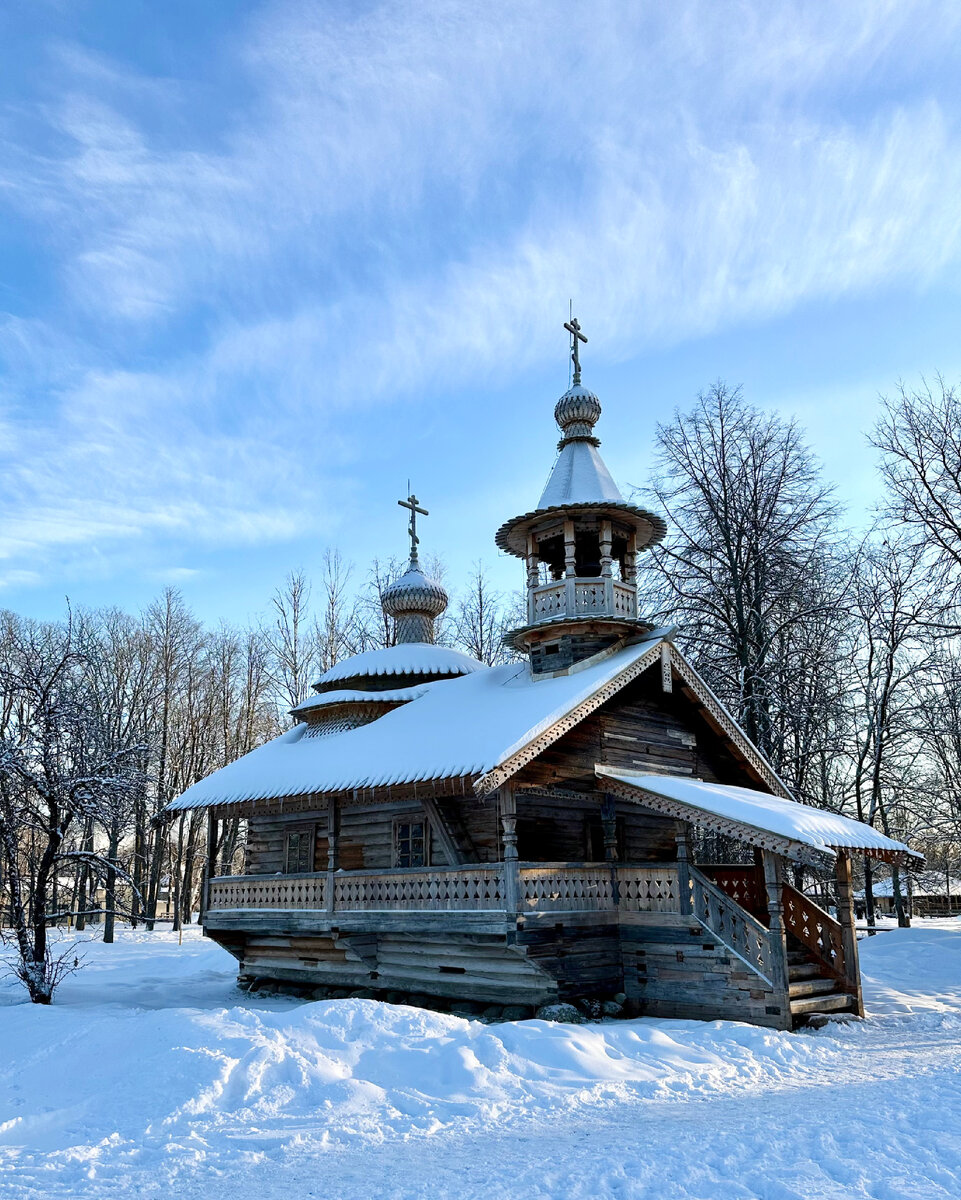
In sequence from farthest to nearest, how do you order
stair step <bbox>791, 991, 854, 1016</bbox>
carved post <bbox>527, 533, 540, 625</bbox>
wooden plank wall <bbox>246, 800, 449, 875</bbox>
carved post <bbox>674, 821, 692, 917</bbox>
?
carved post <bbox>527, 533, 540, 625</bbox>
wooden plank wall <bbox>246, 800, 449, 875</bbox>
carved post <bbox>674, 821, 692, 917</bbox>
stair step <bbox>791, 991, 854, 1016</bbox>

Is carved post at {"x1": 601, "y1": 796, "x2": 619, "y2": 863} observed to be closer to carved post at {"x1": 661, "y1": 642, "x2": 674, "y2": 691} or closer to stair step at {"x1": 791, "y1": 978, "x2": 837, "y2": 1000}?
carved post at {"x1": 661, "y1": 642, "x2": 674, "y2": 691}

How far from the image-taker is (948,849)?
30484mm

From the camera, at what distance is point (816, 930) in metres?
15.8

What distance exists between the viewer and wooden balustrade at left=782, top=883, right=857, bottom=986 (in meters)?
15.1

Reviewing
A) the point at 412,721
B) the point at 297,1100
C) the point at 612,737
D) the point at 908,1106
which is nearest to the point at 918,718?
the point at 612,737

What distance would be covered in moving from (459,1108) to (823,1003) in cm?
758

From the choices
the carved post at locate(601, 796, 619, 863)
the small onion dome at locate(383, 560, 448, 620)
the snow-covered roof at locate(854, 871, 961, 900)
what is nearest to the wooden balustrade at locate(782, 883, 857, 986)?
the carved post at locate(601, 796, 619, 863)

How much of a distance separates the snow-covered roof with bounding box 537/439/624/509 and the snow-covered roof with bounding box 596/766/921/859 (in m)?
5.69

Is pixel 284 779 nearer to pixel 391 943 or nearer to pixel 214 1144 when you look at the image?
pixel 391 943

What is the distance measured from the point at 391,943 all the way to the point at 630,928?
14.3 ft

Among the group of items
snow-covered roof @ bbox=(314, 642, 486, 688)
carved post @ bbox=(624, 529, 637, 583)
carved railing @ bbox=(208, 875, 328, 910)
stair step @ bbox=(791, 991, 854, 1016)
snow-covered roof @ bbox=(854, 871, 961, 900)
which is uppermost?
carved post @ bbox=(624, 529, 637, 583)

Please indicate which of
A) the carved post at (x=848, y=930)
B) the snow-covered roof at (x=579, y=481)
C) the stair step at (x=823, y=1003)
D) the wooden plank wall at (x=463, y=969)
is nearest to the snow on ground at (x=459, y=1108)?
the stair step at (x=823, y=1003)

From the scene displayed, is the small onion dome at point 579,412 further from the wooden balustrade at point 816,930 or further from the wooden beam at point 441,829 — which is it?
the wooden balustrade at point 816,930

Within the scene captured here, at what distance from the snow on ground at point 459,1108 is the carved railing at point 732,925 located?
1.08 meters
